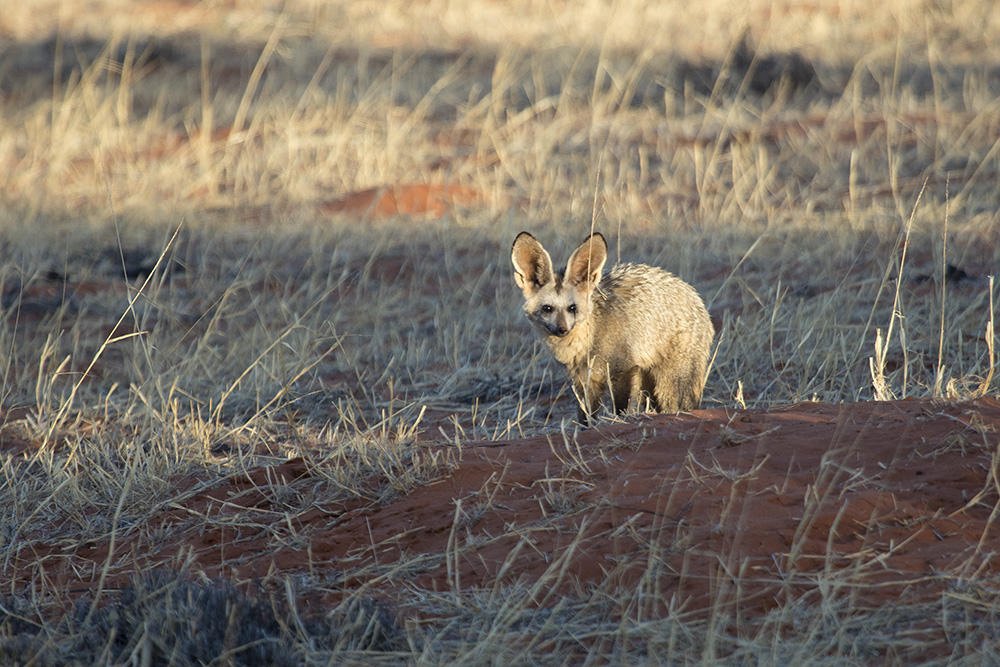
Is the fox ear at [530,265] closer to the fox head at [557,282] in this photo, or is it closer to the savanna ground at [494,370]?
the fox head at [557,282]

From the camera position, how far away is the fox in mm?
5723

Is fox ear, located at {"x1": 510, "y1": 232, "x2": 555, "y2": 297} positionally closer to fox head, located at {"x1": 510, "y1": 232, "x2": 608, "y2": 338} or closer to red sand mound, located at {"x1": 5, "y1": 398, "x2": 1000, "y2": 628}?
fox head, located at {"x1": 510, "y1": 232, "x2": 608, "y2": 338}

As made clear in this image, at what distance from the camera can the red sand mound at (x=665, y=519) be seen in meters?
3.20

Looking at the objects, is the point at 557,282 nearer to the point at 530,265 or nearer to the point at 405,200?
the point at 530,265

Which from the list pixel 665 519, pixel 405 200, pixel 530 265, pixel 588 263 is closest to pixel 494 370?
pixel 530 265

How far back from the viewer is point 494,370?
23.1 ft

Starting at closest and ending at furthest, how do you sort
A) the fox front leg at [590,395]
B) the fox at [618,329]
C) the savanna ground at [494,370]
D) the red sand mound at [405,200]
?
1. the savanna ground at [494,370]
2. the fox front leg at [590,395]
3. the fox at [618,329]
4. the red sand mound at [405,200]

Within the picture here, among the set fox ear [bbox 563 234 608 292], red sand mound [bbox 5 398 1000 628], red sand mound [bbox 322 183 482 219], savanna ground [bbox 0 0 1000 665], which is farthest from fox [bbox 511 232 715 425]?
red sand mound [bbox 322 183 482 219]

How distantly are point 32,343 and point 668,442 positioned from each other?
217 inches

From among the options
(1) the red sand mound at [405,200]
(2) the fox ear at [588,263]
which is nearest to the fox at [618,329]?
(2) the fox ear at [588,263]

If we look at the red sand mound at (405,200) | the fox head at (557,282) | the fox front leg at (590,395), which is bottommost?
the fox front leg at (590,395)

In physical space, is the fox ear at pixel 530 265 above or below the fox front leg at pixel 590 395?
above

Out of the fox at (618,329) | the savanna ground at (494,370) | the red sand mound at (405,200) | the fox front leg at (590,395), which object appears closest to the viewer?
the savanna ground at (494,370)

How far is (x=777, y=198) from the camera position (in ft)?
36.9
